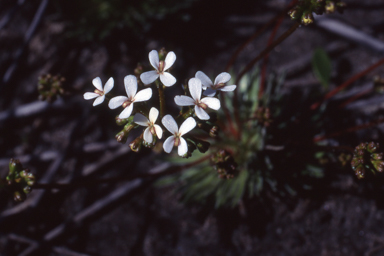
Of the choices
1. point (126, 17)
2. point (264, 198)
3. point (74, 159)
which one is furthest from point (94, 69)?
point (264, 198)

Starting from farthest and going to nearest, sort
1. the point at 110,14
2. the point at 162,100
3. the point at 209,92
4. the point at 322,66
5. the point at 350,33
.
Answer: the point at 110,14 < the point at 350,33 < the point at 322,66 < the point at 162,100 < the point at 209,92

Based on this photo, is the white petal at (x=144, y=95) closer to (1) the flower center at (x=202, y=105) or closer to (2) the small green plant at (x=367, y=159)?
(1) the flower center at (x=202, y=105)

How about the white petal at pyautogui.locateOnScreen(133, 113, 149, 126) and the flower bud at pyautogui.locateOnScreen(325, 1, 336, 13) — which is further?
the flower bud at pyautogui.locateOnScreen(325, 1, 336, 13)

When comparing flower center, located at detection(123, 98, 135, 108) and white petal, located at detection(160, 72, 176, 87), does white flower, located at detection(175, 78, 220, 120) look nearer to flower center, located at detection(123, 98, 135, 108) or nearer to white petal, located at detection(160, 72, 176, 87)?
white petal, located at detection(160, 72, 176, 87)

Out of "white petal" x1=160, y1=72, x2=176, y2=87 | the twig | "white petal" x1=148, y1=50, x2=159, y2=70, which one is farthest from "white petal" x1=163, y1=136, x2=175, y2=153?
the twig

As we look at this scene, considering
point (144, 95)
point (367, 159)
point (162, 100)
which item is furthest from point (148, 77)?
point (367, 159)

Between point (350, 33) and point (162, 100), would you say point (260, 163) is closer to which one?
point (162, 100)
